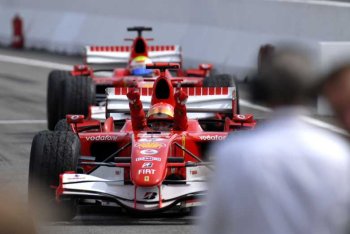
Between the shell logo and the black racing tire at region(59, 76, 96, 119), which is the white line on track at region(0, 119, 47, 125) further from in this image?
the shell logo

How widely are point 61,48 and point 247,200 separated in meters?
26.7

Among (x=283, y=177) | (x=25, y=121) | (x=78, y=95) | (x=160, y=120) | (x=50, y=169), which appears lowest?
(x=25, y=121)

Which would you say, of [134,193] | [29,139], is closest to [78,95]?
[29,139]

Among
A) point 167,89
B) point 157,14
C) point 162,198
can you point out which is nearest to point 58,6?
point 157,14

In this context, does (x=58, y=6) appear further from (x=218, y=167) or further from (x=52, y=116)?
(x=218, y=167)

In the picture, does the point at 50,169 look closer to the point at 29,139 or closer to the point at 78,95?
the point at 78,95

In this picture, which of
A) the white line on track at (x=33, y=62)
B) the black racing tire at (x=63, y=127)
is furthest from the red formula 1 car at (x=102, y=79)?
the white line on track at (x=33, y=62)

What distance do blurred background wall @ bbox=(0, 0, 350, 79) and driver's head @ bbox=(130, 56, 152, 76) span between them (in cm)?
267

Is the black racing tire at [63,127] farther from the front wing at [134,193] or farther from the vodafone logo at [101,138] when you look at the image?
the front wing at [134,193]

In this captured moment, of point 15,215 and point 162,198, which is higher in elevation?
point 15,215

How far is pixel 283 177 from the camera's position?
444 cm

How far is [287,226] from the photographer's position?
4.41 meters

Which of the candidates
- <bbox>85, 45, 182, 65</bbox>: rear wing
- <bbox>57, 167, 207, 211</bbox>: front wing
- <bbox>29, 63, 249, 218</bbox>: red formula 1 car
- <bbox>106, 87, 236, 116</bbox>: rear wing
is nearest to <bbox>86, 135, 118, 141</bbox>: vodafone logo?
<bbox>29, 63, 249, 218</bbox>: red formula 1 car

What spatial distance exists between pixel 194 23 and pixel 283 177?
22.4 metres
